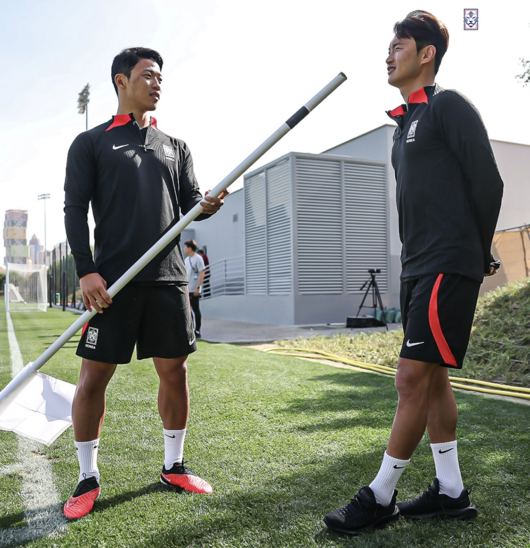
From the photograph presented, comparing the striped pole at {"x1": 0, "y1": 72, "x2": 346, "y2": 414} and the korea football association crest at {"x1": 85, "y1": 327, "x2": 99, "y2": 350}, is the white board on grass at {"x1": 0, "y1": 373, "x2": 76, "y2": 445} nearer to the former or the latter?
the striped pole at {"x1": 0, "y1": 72, "x2": 346, "y2": 414}

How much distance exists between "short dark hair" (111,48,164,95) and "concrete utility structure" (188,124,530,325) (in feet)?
39.8

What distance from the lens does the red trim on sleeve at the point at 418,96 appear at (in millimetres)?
2098

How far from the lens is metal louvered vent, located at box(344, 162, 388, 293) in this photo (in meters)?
15.3

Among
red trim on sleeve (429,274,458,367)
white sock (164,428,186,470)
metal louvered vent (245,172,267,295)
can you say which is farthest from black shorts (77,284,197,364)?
metal louvered vent (245,172,267,295)

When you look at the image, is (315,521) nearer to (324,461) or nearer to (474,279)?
(324,461)

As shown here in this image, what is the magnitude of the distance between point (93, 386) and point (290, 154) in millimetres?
12945

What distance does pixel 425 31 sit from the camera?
6.96ft

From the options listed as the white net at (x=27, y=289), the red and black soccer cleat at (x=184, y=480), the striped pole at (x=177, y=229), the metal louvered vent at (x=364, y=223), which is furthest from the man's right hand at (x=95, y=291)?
the white net at (x=27, y=289)

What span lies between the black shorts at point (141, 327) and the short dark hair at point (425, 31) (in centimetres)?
147

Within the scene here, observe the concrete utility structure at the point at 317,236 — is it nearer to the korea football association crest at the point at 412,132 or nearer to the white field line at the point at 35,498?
the white field line at the point at 35,498

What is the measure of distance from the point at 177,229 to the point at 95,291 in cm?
43

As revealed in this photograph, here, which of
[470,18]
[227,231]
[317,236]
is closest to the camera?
[470,18]

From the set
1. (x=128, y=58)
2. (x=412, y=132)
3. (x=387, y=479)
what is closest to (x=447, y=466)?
(x=387, y=479)

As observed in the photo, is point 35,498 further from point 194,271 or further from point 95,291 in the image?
point 194,271
